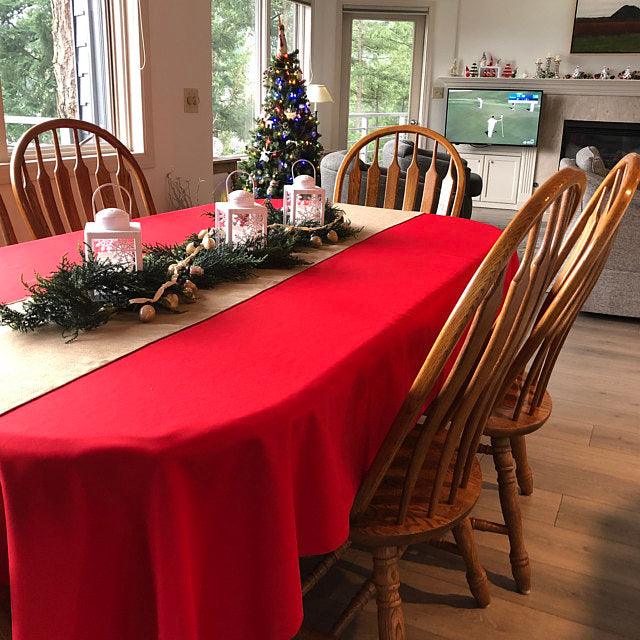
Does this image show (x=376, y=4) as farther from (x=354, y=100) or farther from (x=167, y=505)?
(x=167, y=505)

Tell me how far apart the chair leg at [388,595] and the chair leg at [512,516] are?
535 millimetres

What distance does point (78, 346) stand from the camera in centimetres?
106

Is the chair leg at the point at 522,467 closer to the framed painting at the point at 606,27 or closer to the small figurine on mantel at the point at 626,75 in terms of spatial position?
the small figurine on mantel at the point at 626,75

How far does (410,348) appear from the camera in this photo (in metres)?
1.24

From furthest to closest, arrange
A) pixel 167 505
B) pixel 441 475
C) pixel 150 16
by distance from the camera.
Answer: pixel 150 16 < pixel 441 475 < pixel 167 505

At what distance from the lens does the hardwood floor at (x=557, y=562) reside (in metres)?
1.59

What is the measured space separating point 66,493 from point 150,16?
4.00 m

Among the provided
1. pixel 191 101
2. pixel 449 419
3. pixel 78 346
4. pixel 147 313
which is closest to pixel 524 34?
pixel 191 101

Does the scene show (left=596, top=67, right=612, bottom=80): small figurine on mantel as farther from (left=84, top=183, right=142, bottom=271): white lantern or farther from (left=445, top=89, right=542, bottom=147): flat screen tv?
(left=84, top=183, right=142, bottom=271): white lantern

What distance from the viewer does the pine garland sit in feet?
3.66

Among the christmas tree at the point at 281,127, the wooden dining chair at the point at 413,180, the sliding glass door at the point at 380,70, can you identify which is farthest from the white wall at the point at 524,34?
the wooden dining chair at the point at 413,180

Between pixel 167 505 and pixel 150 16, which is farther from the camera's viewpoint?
pixel 150 16

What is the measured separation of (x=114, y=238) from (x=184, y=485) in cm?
59

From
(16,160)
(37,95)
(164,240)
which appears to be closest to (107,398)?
(164,240)
